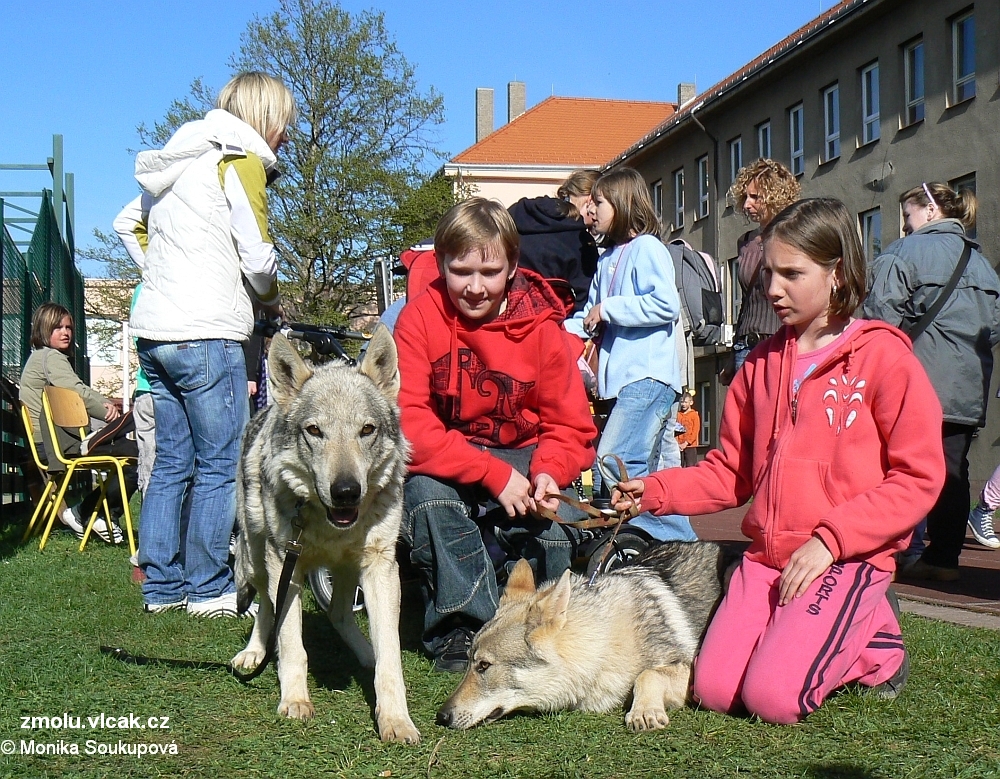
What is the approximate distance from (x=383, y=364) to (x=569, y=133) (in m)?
52.2

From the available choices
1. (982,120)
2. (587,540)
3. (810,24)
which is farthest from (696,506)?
(810,24)

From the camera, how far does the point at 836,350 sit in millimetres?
3840

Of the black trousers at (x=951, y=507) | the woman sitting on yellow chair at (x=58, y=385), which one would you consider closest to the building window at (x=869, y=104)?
the black trousers at (x=951, y=507)

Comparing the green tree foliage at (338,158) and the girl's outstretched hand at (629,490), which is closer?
the girl's outstretched hand at (629,490)

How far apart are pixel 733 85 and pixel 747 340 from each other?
78.1ft

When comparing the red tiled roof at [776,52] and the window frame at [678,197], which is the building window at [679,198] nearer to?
the window frame at [678,197]

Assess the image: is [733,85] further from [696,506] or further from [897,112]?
[696,506]

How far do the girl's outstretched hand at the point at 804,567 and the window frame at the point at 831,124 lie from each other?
23616mm

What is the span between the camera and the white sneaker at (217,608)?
541cm

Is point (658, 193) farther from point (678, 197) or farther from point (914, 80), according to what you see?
point (914, 80)

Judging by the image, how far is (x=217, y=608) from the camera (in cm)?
545

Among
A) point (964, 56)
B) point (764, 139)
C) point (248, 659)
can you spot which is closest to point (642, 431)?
point (248, 659)

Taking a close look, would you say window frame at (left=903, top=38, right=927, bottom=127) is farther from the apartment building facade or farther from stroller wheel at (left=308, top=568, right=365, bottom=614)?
stroller wheel at (left=308, top=568, right=365, bottom=614)

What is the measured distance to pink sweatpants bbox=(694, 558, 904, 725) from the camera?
354 cm
